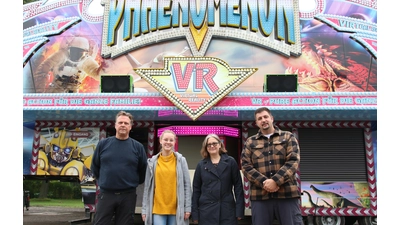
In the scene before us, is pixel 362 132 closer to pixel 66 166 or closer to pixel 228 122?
pixel 228 122

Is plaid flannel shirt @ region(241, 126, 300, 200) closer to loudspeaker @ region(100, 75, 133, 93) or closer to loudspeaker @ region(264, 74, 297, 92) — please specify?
loudspeaker @ region(264, 74, 297, 92)

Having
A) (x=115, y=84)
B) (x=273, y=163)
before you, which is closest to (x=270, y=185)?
(x=273, y=163)

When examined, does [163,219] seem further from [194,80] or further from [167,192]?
[194,80]

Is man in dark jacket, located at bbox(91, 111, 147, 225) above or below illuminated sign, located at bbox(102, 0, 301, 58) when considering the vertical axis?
below

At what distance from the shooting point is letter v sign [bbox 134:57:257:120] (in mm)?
8930

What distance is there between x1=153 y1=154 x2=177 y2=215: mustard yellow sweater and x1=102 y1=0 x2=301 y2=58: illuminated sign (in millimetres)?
7232

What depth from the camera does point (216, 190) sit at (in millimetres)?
4406

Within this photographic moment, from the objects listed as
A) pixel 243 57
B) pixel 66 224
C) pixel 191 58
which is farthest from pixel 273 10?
pixel 66 224

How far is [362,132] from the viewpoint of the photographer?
34.7 ft

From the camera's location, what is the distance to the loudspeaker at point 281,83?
9773 mm

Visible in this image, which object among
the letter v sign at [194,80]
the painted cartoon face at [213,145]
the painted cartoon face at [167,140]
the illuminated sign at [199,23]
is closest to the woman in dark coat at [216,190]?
the painted cartoon face at [213,145]

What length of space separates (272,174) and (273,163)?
14 cm

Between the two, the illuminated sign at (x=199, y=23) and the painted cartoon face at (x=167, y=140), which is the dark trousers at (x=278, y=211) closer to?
the painted cartoon face at (x=167, y=140)

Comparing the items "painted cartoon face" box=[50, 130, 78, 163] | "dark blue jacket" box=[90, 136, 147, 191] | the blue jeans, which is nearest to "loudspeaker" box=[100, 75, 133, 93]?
"painted cartoon face" box=[50, 130, 78, 163]
